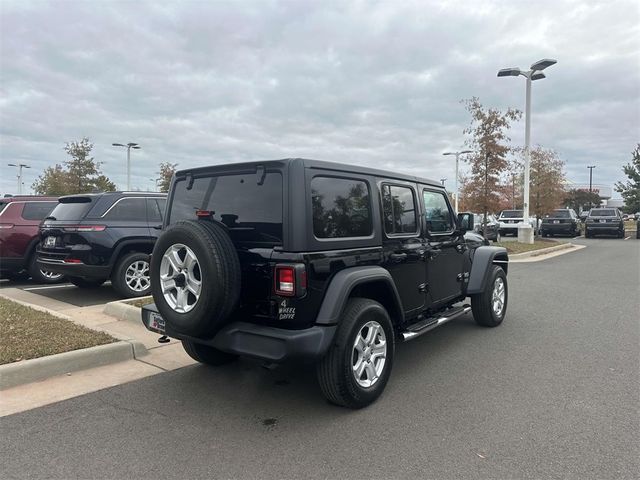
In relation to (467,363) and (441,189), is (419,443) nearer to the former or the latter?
(467,363)

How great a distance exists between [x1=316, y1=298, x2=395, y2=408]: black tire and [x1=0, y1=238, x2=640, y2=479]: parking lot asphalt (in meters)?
0.14

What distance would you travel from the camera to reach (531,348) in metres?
5.41

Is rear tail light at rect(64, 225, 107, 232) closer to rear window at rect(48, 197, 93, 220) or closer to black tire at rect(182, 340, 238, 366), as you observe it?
rear window at rect(48, 197, 93, 220)

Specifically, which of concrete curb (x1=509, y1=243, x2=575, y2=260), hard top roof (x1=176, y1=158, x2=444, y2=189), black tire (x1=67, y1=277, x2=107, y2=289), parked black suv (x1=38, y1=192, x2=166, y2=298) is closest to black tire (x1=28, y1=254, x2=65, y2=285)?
black tire (x1=67, y1=277, x2=107, y2=289)

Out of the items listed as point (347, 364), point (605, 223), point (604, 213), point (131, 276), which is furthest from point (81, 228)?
point (604, 213)

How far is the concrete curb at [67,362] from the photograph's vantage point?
161 inches

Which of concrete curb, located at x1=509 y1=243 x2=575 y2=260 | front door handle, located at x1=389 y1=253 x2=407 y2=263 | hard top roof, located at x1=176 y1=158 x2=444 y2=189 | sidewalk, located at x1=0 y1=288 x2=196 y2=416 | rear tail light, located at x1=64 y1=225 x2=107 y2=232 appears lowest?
sidewalk, located at x1=0 y1=288 x2=196 y2=416

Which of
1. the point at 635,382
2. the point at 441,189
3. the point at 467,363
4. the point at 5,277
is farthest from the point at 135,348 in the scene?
the point at 5,277

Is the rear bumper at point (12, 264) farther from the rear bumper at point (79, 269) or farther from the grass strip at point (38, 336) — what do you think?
the grass strip at point (38, 336)

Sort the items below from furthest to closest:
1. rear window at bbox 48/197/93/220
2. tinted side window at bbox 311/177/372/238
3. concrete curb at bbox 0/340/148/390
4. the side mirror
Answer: rear window at bbox 48/197/93/220, the side mirror, concrete curb at bbox 0/340/148/390, tinted side window at bbox 311/177/372/238

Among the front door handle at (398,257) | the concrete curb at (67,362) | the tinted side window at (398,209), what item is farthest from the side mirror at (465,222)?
the concrete curb at (67,362)

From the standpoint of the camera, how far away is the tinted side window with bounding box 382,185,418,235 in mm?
4320

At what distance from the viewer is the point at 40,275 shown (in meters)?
9.15

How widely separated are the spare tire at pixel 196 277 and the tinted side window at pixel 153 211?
15.5ft
